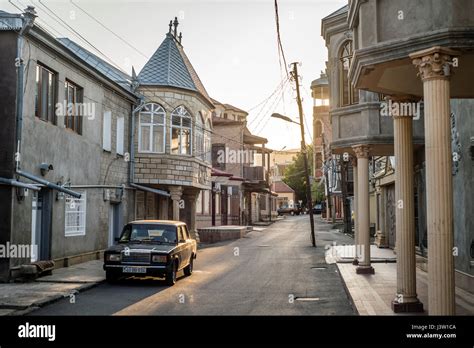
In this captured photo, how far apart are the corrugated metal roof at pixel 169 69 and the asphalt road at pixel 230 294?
10488 mm

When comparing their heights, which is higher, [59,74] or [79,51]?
[79,51]

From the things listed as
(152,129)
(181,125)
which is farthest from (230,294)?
(181,125)

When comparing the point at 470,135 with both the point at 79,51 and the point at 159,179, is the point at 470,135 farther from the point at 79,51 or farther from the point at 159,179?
the point at 79,51

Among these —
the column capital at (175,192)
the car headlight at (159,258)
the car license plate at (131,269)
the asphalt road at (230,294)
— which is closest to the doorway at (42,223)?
the asphalt road at (230,294)

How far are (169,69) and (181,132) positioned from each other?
134 inches

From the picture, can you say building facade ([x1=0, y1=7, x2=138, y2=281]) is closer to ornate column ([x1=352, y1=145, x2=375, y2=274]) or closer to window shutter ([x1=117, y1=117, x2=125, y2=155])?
window shutter ([x1=117, y1=117, x2=125, y2=155])

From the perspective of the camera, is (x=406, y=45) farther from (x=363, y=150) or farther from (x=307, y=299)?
(x=363, y=150)

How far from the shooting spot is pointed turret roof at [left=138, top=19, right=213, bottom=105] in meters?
27.6

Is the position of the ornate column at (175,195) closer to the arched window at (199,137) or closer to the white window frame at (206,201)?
the arched window at (199,137)

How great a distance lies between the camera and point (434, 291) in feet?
25.0

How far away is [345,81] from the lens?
59.3 feet

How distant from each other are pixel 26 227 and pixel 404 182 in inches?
407

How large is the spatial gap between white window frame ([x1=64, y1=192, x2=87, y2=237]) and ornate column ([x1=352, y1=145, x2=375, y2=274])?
947cm
